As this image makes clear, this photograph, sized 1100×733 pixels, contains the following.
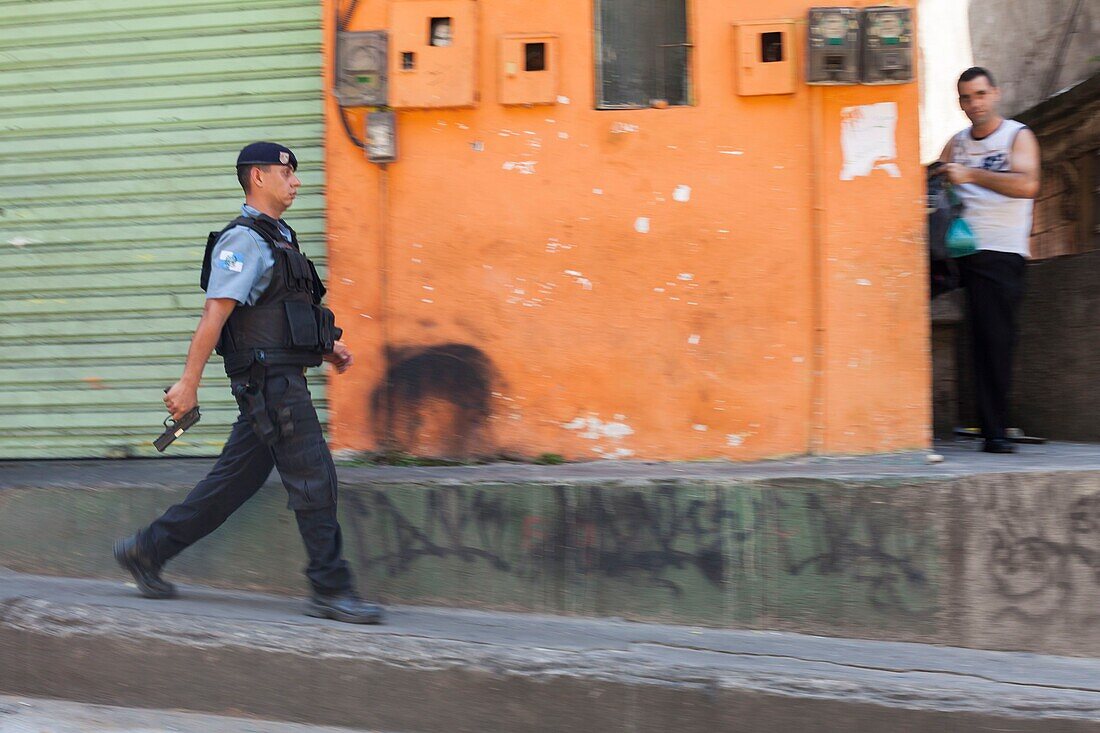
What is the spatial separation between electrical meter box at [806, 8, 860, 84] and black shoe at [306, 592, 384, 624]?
9.08 feet

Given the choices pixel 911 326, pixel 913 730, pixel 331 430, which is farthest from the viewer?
pixel 331 430

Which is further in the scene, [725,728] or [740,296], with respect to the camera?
[740,296]

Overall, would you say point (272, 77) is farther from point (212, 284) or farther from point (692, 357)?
point (692, 357)

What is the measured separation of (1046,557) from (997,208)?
5.14 ft

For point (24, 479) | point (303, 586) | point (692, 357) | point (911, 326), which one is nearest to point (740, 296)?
point (692, 357)

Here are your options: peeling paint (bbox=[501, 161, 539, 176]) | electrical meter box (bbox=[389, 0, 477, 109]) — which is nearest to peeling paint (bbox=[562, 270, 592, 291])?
peeling paint (bbox=[501, 161, 539, 176])

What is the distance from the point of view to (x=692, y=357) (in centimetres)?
442

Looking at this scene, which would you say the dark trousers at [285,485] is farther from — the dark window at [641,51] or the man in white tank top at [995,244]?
the man in white tank top at [995,244]

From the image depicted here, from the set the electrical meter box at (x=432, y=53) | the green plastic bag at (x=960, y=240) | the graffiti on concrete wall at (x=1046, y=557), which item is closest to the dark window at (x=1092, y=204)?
the green plastic bag at (x=960, y=240)

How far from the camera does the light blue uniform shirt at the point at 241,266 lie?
A: 11.1 feet

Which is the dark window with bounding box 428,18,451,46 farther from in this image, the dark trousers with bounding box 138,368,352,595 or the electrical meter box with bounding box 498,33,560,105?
the dark trousers with bounding box 138,368,352,595

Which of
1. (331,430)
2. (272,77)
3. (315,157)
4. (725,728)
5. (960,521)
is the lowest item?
(725,728)

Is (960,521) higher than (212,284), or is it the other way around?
(212,284)

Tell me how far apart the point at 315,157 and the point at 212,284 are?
62.8 inches
